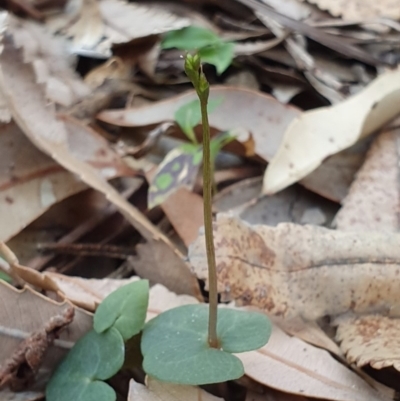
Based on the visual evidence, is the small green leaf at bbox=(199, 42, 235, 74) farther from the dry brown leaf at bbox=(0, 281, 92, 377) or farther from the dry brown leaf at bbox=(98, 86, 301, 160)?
the dry brown leaf at bbox=(0, 281, 92, 377)

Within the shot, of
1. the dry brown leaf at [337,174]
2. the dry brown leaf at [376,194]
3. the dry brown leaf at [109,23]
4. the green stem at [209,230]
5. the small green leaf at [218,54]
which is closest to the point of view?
the green stem at [209,230]

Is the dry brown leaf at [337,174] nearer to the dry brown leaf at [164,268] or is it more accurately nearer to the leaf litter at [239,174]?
the leaf litter at [239,174]

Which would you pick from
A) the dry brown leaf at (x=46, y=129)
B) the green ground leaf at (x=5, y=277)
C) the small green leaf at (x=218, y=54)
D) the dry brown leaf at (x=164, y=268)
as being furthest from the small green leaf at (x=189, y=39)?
Result: the green ground leaf at (x=5, y=277)

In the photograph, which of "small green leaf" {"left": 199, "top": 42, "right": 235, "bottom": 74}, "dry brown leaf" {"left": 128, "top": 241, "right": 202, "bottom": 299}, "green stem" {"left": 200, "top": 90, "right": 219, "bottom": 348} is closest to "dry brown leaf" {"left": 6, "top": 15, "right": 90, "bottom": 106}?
"small green leaf" {"left": 199, "top": 42, "right": 235, "bottom": 74}

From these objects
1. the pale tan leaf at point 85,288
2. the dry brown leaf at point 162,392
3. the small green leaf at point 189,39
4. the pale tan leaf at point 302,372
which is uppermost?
the small green leaf at point 189,39

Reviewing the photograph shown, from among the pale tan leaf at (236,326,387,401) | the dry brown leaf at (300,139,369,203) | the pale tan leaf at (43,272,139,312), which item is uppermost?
A: the dry brown leaf at (300,139,369,203)

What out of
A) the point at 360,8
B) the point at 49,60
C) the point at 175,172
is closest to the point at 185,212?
the point at 175,172
